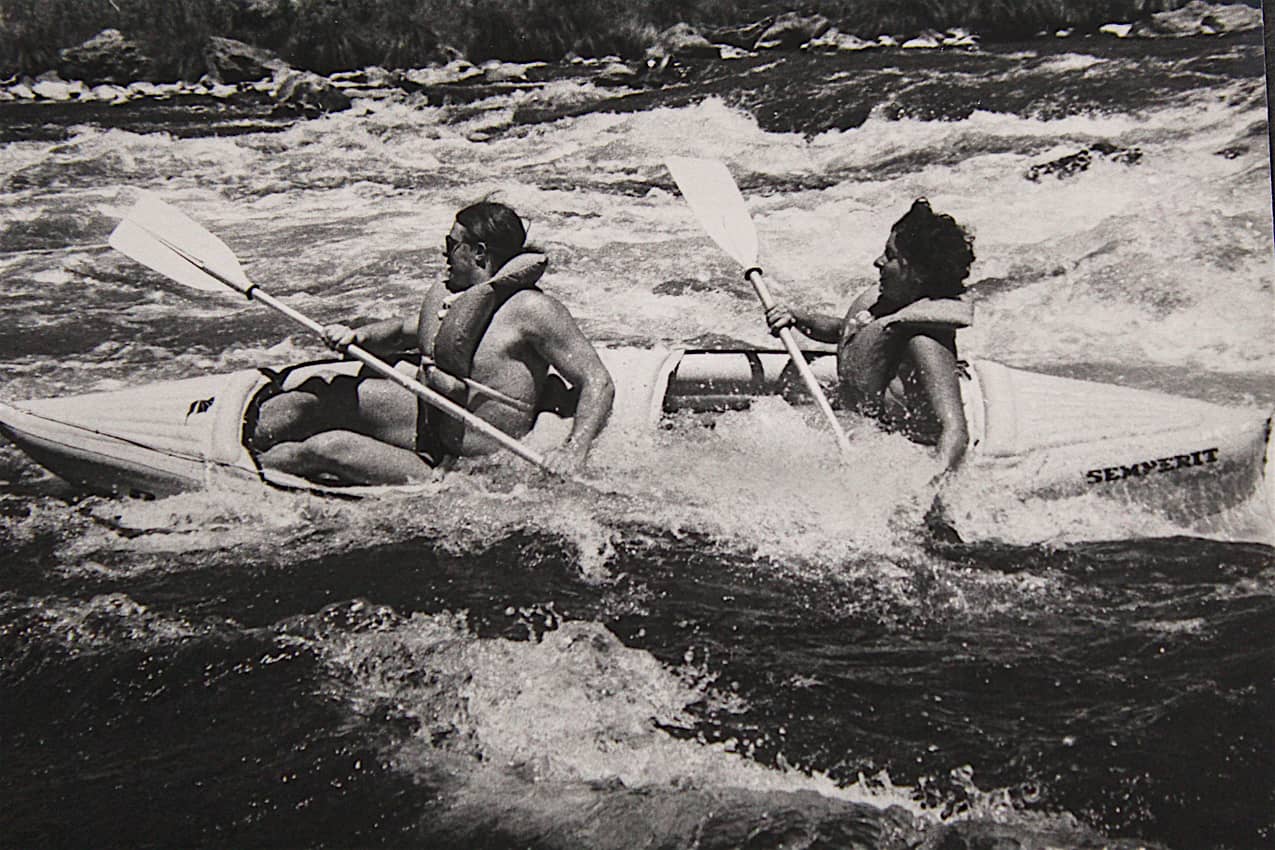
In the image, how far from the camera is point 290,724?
5.51 feet

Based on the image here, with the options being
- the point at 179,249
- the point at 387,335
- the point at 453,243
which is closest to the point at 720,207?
the point at 453,243

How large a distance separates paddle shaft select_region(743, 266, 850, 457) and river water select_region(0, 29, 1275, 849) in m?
0.06

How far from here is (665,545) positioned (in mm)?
1903

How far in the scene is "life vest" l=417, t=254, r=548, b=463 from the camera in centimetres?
200

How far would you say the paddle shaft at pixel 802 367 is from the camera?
1966mm

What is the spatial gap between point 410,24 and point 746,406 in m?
1.02

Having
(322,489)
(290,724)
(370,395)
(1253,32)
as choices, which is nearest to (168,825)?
(290,724)

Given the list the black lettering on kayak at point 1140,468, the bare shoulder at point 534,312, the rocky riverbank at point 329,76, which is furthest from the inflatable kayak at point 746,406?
the rocky riverbank at point 329,76

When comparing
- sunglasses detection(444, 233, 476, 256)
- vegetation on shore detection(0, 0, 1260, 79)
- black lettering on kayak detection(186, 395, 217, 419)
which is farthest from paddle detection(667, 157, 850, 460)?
black lettering on kayak detection(186, 395, 217, 419)

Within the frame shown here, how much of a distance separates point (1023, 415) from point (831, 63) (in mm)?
826

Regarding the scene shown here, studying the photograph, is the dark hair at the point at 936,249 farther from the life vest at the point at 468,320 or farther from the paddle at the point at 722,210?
the life vest at the point at 468,320

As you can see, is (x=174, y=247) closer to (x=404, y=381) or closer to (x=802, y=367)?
(x=404, y=381)

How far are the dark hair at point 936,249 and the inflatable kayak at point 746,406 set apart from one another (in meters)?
0.16

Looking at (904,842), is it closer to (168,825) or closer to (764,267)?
(168,825)
